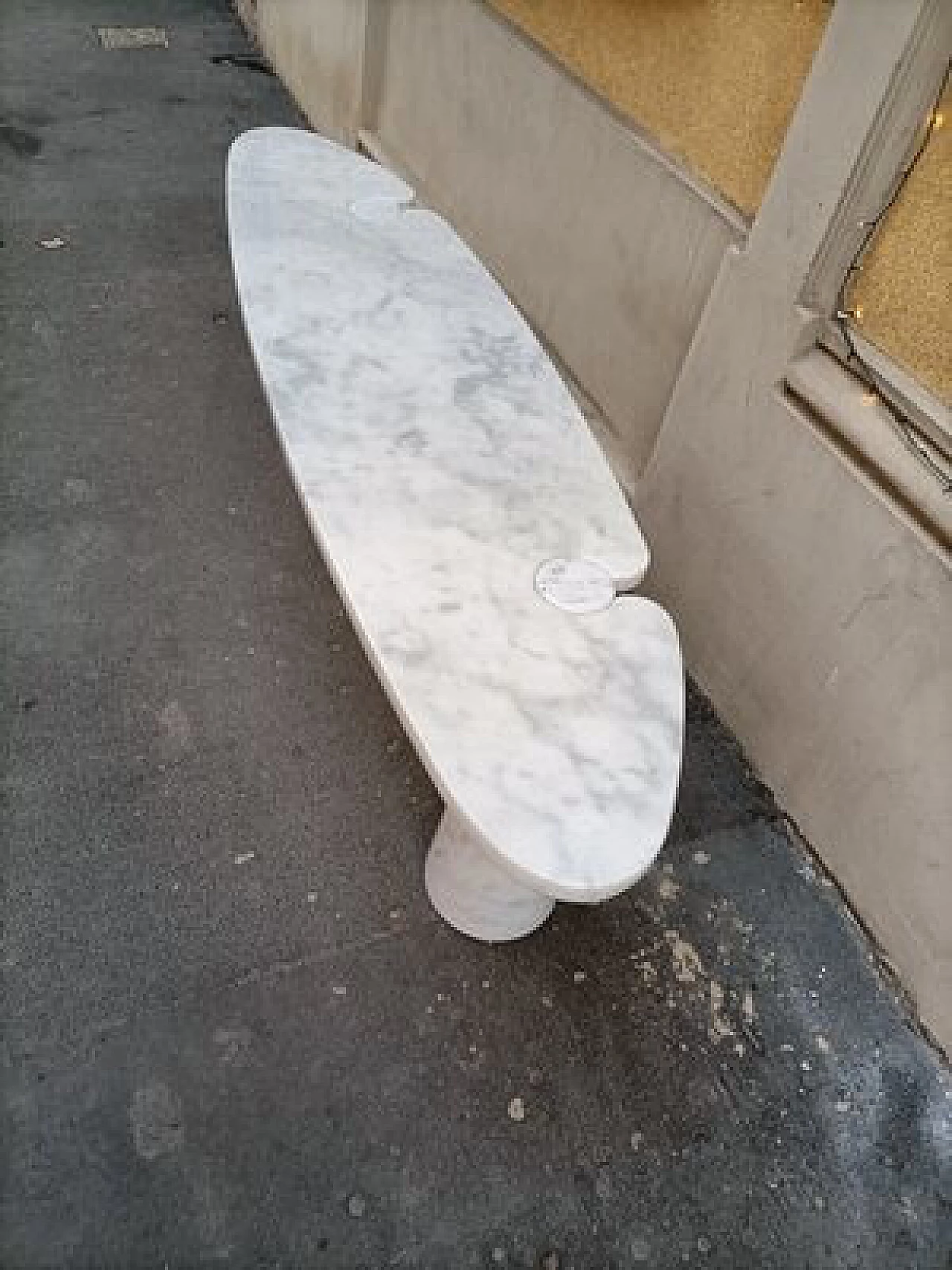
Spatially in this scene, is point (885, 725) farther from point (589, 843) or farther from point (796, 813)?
point (589, 843)

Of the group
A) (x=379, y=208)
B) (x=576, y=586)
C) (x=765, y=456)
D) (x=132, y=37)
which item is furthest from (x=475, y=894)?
(x=132, y=37)

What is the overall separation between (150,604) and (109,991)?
3.83ft

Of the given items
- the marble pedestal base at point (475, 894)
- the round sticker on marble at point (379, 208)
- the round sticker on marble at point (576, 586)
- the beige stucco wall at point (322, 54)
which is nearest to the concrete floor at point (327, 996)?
the marble pedestal base at point (475, 894)

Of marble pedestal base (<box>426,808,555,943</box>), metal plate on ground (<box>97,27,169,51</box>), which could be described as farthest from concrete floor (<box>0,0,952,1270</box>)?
metal plate on ground (<box>97,27,169,51</box>)

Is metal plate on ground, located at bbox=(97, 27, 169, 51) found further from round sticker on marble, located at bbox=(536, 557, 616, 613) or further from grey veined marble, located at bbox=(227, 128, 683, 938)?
round sticker on marble, located at bbox=(536, 557, 616, 613)

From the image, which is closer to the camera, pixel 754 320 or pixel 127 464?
pixel 754 320

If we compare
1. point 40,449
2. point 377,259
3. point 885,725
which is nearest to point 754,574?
point 885,725

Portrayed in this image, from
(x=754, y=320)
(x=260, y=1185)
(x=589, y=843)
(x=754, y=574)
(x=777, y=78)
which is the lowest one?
(x=260, y=1185)

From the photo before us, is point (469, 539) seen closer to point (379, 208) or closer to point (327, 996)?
point (327, 996)

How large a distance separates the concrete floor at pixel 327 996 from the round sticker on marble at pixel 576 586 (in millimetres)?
744

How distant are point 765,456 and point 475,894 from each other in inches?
51.4

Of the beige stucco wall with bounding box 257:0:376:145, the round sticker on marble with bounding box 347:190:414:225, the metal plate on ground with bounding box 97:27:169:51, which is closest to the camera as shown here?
the round sticker on marble with bounding box 347:190:414:225

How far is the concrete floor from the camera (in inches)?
80.1

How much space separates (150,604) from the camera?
118 inches
